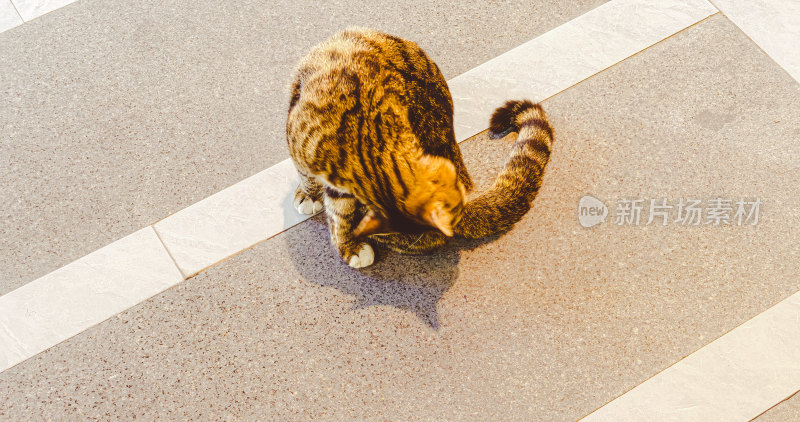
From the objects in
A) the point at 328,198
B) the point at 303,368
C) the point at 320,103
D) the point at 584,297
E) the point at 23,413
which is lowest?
the point at 584,297

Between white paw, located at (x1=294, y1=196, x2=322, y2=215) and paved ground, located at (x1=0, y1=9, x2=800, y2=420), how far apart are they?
56 mm

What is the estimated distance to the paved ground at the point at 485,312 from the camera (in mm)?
2488

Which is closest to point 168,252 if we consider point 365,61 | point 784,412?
point 365,61

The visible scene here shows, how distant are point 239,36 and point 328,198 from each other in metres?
1.35

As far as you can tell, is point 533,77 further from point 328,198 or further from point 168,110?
point 168,110

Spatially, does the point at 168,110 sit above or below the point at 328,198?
above

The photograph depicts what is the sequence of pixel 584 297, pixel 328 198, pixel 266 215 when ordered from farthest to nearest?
pixel 266 215
pixel 584 297
pixel 328 198

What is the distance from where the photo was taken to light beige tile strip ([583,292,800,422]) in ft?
7.95

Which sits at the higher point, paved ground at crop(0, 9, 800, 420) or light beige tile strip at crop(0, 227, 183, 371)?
light beige tile strip at crop(0, 227, 183, 371)

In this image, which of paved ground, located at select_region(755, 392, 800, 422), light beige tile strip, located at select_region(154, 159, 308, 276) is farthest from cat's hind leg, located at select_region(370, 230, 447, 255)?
paved ground, located at select_region(755, 392, 800, 422)

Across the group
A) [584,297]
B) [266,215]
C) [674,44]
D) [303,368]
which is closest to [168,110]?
[266,215]

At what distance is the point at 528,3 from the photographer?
326 centimetres

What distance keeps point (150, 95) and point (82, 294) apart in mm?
1090

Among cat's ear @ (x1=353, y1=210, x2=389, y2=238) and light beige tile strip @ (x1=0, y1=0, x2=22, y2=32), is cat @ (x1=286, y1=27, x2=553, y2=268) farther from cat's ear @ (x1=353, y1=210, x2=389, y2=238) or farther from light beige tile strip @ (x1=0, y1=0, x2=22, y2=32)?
light beige tile strip @ (x1=0, y1=0, x2=22, y2=32)
